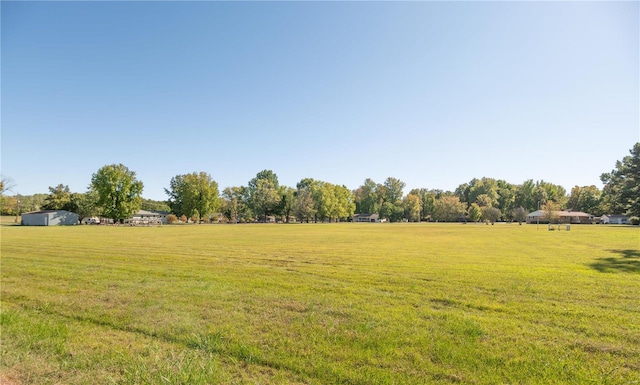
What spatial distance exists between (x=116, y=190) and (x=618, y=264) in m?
86.7

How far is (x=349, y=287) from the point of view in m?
9.75

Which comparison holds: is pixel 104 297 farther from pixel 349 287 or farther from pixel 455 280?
pixel 455 280

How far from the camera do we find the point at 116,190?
2977 inches

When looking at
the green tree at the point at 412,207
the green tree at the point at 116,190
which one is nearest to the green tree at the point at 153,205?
the green tree at the point at 116,190

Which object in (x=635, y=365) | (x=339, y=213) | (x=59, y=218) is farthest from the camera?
(x=339, y=213)

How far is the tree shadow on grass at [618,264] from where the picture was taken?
12.7 meters

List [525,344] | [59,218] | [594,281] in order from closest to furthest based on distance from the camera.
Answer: [525,344] < [594,281] < [59,218]

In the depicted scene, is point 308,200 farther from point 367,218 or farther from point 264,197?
point 367,218

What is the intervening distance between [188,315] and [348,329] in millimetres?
3595

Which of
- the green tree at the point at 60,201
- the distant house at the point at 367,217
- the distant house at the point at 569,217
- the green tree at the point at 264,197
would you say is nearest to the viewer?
the green tree at the point at 60,201

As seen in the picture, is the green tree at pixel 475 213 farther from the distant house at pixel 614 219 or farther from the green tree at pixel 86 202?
the green tree at pixel 86 202

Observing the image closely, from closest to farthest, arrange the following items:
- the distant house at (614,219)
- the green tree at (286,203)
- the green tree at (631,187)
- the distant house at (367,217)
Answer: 1. the green tree at (631,187)
2. the distant house at (614,219)
3. the green tree at (286,203)
4. the distant house at (367,217)

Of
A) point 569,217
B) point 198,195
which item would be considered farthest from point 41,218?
point 569,217

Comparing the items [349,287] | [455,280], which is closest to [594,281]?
[455,280]
